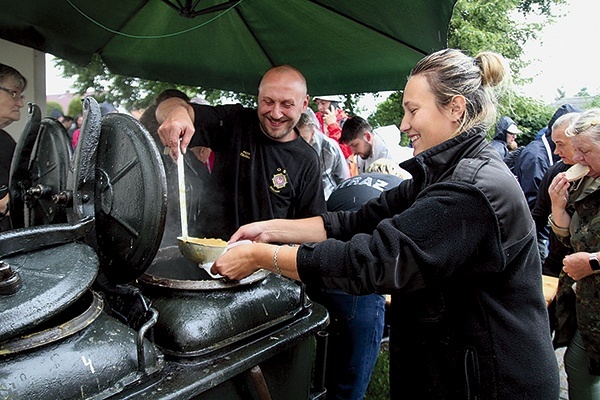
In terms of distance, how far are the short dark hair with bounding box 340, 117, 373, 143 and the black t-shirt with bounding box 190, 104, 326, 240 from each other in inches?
119

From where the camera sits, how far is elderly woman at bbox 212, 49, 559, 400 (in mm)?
1479

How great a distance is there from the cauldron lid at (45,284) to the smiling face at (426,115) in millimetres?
1298

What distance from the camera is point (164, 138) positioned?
241 cm

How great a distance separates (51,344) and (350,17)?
319cm

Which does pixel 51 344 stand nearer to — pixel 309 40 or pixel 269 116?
pixel 269 116

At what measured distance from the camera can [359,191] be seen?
10.7 feet

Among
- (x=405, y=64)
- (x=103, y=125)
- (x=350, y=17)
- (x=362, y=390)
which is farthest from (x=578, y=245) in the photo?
(x=103, y=125)

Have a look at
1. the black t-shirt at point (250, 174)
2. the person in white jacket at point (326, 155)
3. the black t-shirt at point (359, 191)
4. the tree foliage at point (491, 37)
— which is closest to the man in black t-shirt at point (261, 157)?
the black t-shirt at point (250, 174)

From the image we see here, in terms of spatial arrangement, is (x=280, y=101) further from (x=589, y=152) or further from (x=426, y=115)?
(x=589, y=152)

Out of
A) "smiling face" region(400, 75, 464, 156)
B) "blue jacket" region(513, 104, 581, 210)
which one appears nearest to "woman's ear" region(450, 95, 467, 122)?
"smiling face" region(400, 75, 464, 156)

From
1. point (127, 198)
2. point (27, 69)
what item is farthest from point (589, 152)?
point (27, 69)

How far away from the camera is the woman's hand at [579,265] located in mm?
2775

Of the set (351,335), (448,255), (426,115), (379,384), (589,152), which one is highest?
(426,115)

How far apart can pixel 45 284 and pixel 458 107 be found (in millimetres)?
1539
